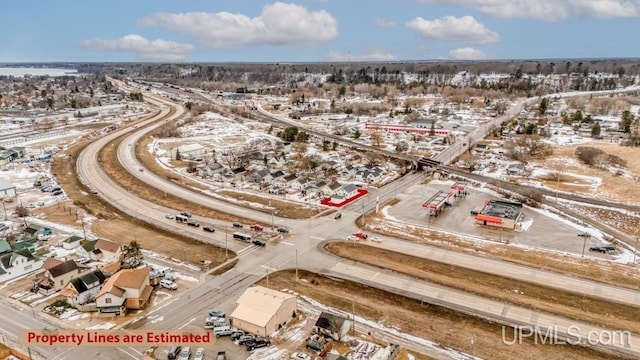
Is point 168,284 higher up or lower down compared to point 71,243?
lower down

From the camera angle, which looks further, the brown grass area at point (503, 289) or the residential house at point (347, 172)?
the residential house at point (347, 172)

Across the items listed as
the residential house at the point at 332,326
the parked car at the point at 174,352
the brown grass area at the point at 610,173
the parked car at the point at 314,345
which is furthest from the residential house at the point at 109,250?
the brown grass area at the point at 610,173

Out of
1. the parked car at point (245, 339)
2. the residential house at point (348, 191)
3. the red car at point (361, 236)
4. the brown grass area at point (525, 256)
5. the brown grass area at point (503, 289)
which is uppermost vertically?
the residential house at point (348, 191)

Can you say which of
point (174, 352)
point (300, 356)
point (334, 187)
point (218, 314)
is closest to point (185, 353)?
point (174, 352)

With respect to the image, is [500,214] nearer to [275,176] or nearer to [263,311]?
[275,176]

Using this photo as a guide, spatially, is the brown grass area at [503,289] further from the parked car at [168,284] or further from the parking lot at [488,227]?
the parked car at [168,284]

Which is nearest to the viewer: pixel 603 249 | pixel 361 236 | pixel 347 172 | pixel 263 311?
pixel 263 311
